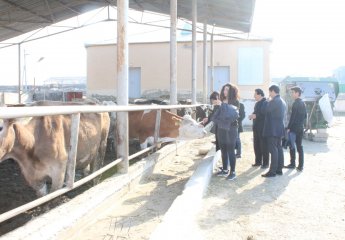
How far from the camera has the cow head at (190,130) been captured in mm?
8617

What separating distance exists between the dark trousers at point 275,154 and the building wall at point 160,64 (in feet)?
54.6

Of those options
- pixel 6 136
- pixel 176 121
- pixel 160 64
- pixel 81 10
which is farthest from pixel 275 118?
pixel 160 64

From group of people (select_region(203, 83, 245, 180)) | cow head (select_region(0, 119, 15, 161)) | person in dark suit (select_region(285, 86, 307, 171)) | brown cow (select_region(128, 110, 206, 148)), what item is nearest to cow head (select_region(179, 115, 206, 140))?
brown cow (select_region(128, 110, 206, 148))

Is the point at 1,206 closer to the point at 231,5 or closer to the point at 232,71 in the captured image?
the point at 231,5

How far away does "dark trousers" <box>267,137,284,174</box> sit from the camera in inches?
→ 286

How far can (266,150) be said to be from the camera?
8.19 m

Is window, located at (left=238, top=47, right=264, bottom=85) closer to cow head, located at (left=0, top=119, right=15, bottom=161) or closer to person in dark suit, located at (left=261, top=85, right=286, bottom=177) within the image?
person in dark suit, located at (left=261, top=85, right=286, bottom=177)

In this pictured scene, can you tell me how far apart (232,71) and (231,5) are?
9264 millimetres

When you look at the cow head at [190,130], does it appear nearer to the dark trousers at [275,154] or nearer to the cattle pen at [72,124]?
the dark trousers at [275,154]

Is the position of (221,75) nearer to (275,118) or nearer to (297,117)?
(297,117)

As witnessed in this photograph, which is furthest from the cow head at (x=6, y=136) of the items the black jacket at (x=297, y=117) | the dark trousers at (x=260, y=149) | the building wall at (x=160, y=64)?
the building wall at (x=160, y=64)

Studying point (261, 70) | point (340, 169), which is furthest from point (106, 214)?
point (261, 70)

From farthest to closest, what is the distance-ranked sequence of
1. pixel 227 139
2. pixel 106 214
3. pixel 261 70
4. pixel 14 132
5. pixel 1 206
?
pixel 261 70 < pixel 227 139 < pixel 1 206 < pixel 106 214 < pixel 14 132

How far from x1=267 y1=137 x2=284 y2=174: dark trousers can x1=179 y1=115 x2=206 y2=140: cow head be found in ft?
5.37
